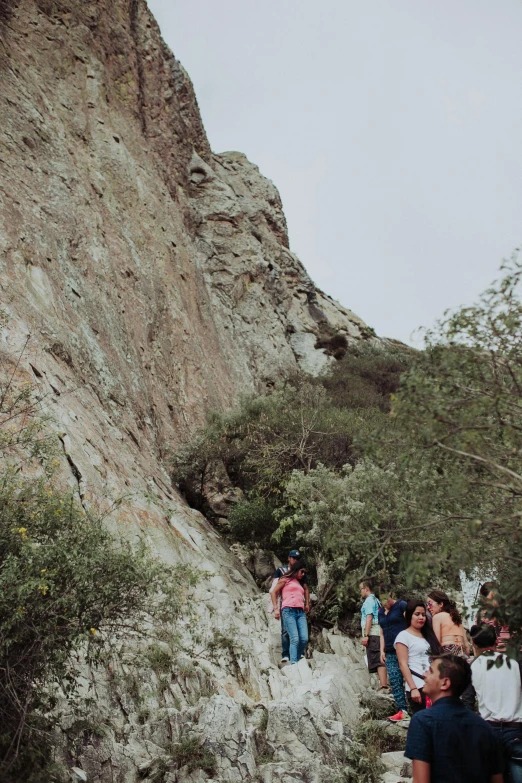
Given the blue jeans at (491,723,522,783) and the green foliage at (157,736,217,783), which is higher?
the blue jeans at (491,723,522,783)

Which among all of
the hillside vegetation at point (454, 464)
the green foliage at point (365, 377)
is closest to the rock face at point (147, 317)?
the green foliage at point (365, 377)

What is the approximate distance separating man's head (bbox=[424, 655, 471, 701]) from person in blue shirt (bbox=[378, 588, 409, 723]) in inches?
176

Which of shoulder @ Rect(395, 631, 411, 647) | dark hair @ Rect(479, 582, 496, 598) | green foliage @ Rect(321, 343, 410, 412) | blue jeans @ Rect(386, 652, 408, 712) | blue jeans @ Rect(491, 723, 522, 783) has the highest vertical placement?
green foliage @ Rect(321, 343, 410, 412)

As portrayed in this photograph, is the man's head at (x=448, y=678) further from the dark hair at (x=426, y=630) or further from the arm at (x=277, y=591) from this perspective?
the arm at (x=277, y=591)

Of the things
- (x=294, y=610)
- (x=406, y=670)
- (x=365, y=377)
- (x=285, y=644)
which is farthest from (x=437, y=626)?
(x=365, y=377)

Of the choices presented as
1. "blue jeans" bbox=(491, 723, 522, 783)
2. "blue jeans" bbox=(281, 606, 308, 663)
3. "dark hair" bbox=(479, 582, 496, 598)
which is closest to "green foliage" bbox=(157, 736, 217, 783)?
"blue jeans" bbox=(281, 606, 308, 663)

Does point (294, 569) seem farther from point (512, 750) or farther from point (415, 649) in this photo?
point (512, 750)

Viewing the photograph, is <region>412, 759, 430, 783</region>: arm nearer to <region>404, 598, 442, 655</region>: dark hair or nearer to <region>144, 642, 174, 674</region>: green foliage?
<region>404, 598, 442, 655</region>: dark hair

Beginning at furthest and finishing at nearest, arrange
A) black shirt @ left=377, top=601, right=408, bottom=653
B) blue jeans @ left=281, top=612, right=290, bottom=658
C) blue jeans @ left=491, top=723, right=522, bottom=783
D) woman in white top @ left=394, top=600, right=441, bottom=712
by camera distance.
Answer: blue jeans @ left=281, top=612, right=290, bottom=658, black shirt @ left=377, top=601, right=408, bottom=653, woman in white top @ left=394, top=600, right=441, bottom=712, blue jeans @ left=491, top=723, right=522, bottom=783

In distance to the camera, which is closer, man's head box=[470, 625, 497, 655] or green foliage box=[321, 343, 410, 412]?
man's head box=[470, 625, 497, 655]

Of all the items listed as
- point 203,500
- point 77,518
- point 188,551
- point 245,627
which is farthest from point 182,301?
point 77,518

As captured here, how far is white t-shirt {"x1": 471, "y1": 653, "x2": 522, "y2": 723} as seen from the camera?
5262mm

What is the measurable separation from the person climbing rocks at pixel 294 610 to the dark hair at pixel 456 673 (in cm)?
681

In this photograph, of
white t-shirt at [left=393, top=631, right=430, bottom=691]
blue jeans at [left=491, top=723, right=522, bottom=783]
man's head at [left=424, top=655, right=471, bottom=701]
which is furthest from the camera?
white t-shirt at [left=393, top=631, right=430, bottom=691]
